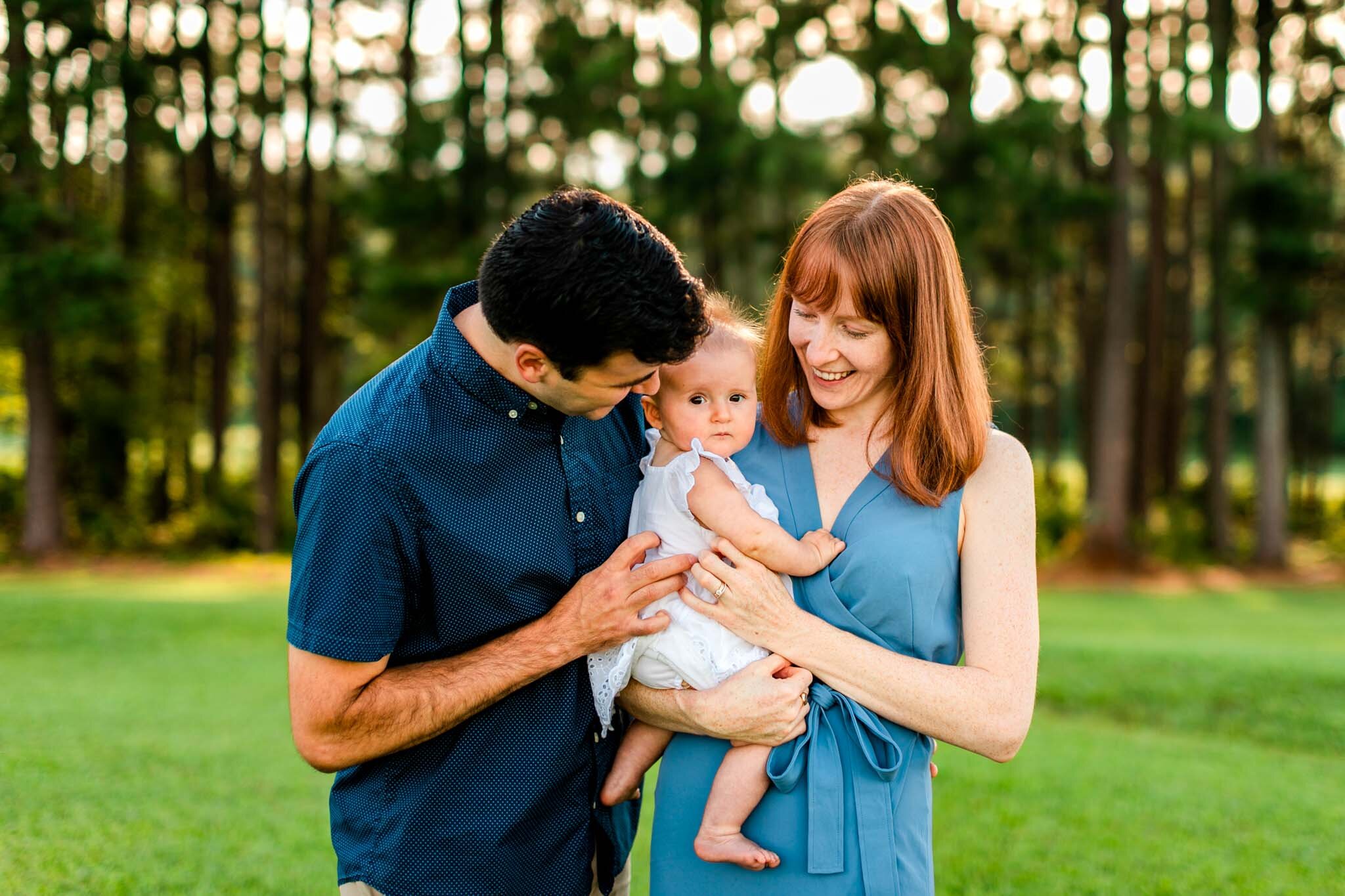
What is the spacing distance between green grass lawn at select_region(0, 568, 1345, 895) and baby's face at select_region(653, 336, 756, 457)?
129 inches

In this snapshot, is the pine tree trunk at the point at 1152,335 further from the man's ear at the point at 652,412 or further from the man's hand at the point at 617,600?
the man's hand at the point at 617,600

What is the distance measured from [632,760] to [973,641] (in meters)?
0.86

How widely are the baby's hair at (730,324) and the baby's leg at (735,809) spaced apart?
104cm

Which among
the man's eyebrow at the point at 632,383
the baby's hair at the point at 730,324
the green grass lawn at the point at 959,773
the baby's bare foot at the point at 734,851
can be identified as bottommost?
the green grass lawn at the point at 959,773

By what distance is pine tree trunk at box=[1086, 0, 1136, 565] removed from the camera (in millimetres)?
19312

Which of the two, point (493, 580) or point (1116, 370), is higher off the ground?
point (1116, 370)

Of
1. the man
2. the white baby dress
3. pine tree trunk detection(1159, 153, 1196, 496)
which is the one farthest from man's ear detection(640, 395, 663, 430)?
pine tree trunk detection(1159, 153, 1196, 496)

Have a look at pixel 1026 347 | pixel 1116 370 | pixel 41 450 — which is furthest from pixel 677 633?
pixel 1026 347

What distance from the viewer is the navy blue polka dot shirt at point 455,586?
7.21 feet

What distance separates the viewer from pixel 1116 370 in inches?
776

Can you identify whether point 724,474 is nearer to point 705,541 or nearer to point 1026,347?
point 705,541

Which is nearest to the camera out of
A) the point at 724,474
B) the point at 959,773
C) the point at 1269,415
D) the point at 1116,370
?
the point at 724,474

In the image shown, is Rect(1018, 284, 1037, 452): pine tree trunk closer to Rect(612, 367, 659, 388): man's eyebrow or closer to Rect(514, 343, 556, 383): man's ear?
Rect(612, 367, 659, 388): man's eyebrow

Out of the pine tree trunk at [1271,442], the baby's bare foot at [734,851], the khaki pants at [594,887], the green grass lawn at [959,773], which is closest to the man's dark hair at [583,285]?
the baby's bare foot at [734,851]
